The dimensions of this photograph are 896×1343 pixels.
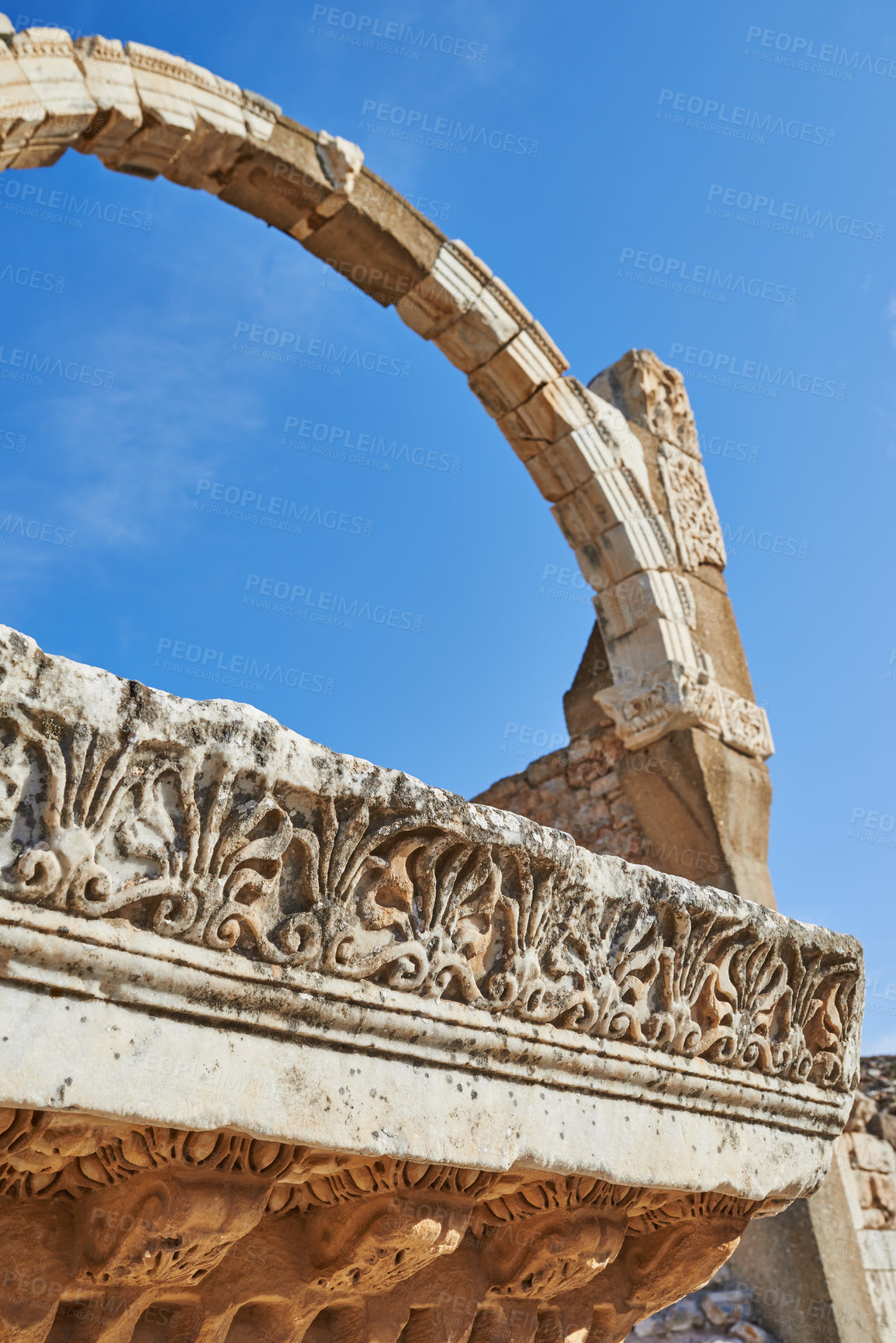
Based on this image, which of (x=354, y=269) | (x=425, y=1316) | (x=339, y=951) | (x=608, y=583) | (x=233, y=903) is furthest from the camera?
(x=608, y=583)

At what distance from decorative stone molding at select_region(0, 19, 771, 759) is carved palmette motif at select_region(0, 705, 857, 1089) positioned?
16.3 feet

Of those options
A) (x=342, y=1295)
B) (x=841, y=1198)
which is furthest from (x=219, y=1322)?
(x=841, y=1198)

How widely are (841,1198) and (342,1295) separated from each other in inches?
201

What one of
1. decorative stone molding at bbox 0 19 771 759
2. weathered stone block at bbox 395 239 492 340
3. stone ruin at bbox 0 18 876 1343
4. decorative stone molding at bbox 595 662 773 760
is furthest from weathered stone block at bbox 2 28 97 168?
stone ruin at bbox 0 18 876 1343

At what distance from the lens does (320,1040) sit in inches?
61.8

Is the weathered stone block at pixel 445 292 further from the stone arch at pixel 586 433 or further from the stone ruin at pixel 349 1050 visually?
the stone ruin at pixel 349 1050

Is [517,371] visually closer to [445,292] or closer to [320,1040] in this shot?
[445,292]

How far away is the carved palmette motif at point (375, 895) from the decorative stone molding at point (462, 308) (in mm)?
4972

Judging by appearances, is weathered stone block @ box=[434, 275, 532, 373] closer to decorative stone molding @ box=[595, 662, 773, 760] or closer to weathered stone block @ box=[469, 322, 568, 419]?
weathered stone block @ box=[469, 322, 568, 419]

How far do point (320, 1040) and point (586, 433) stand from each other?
672 centimetres

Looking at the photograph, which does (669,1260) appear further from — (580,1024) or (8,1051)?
(8,1051)

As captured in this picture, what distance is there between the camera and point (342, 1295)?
1.90 metres

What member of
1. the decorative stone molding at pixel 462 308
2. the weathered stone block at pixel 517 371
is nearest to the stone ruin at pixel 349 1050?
the decorative stone molding at pixel 462 308

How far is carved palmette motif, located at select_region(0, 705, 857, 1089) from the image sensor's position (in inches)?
53.1
